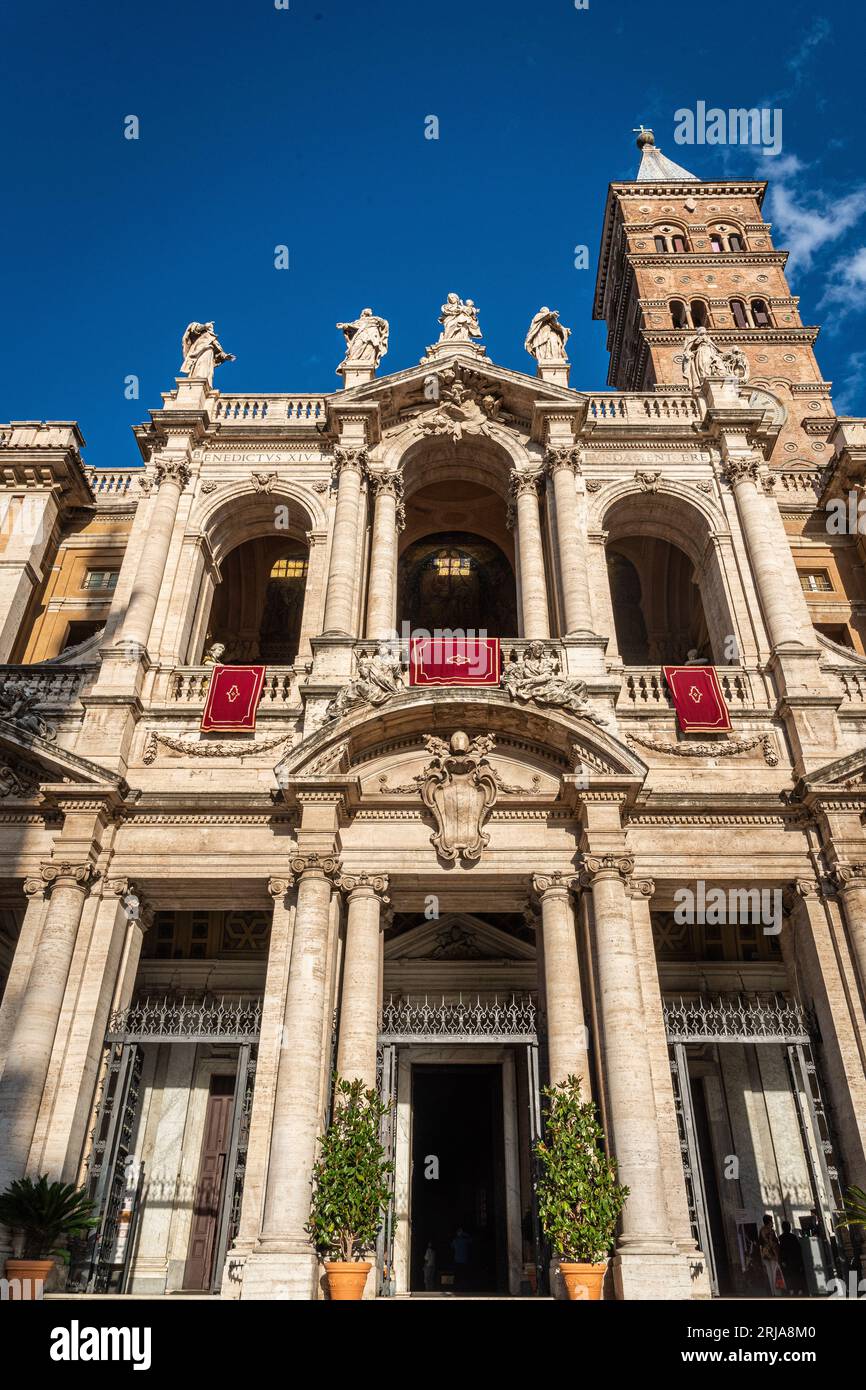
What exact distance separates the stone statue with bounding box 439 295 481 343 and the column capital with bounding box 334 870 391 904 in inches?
564

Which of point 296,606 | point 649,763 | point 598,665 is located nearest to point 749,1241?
point 649,763

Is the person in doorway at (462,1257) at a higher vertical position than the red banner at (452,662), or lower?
lower

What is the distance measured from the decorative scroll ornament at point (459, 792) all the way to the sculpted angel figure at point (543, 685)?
1054 mm

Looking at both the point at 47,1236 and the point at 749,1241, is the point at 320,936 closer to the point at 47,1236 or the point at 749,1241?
the point at 47,1236

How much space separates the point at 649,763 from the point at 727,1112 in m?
7.10

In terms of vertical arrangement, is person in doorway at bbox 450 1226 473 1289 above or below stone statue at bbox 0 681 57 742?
below

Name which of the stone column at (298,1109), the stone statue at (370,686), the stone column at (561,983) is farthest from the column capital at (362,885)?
the stone statue at (370,686)

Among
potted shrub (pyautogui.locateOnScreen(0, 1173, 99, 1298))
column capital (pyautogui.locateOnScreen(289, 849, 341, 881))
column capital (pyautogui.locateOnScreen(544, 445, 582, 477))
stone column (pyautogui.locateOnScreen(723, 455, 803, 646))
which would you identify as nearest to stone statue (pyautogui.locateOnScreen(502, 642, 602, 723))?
column capital (pyautogui.locateOnScreen(289, 849, 341, 881))

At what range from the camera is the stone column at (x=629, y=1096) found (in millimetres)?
12273

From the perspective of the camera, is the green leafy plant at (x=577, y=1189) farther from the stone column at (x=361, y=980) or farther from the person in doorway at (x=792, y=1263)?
the person in doorway at (x=792, y=1263)

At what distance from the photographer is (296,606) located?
26.2 m

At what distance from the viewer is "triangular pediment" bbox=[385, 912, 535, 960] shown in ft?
62.7

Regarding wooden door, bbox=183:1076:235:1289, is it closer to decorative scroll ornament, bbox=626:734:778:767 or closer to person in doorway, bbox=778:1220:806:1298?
→ person in doorway, bbox=778:1220:806:1298

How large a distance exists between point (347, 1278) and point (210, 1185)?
7094 millimetres
